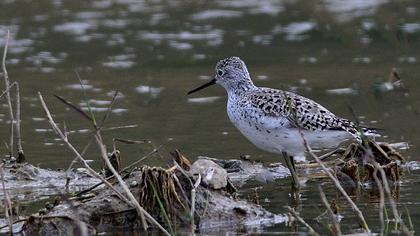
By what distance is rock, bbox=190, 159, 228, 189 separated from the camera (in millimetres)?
8523

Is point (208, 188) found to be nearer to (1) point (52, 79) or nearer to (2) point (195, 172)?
(2) point (195, 172)

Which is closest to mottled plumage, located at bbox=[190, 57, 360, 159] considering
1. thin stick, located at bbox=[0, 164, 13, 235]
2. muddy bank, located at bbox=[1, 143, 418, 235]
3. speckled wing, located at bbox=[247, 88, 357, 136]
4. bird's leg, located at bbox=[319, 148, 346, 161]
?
speckled wing, located at bbox=[247, 88, 357, 136]

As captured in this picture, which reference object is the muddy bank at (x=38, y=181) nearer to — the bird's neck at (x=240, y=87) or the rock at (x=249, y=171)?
the rock at (x=249, y=171)

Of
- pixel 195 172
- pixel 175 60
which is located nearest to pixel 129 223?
pixel 195 172

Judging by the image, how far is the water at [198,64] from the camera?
11.6m

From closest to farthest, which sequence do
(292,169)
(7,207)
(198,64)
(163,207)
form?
(7,207) → (163,207) → (292,169) → (198,64)

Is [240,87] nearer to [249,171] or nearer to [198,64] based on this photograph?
[249,171]

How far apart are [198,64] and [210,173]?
6776 mm

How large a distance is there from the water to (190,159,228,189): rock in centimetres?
48

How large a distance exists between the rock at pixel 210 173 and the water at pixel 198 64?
1.57 ft

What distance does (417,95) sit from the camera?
43.9 ft

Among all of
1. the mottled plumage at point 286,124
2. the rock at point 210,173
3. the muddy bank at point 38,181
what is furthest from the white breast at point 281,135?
the muddy bank at point 38,181

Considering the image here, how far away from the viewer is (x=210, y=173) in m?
8.55

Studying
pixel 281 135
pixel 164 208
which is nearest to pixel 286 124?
pixel 281 135
